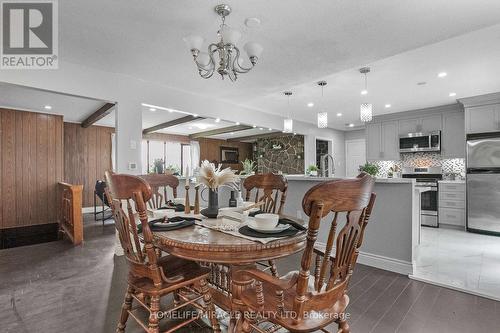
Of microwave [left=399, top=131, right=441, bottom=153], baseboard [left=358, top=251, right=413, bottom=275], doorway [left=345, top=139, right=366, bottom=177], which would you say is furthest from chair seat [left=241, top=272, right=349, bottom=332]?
doorway [left=345, top=139, right=366, bottom=177]

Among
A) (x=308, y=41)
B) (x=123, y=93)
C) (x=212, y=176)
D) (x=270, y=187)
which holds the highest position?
(x=308, y=41)

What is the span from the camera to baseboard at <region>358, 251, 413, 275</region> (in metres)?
2.77

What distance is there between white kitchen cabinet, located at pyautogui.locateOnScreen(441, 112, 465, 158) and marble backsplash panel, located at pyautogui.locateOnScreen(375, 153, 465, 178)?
24 cm

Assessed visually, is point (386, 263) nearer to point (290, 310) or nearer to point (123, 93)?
point (290, 310)

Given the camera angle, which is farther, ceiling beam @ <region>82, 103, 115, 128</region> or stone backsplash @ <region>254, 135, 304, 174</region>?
stone backsplash @ <region>254, 135, 304, 174</region>

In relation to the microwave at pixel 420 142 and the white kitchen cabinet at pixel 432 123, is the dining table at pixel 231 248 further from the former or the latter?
the white kitchen cabinet at pixel 432 123

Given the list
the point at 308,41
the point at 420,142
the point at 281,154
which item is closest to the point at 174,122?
the point at 281,154

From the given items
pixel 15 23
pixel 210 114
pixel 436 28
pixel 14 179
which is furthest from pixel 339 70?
pixel 14 179

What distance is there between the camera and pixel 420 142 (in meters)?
5.77

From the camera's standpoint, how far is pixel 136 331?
70.2 inches

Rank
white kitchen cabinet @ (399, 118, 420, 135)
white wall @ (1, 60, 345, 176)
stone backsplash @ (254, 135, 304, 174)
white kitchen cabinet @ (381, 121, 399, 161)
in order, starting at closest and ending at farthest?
white wall @ (1, 60, 345, 176), white kitchen cabinet @ (399, 118, 420, 135), white kitchen cabinet @ (381, 121, 399, 161), stone backsplash @ (254, 135, 304, 174)

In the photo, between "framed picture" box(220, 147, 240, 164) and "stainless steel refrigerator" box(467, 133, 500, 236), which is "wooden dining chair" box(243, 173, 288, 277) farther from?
"framed picture" box(220, 147, 240, 164)

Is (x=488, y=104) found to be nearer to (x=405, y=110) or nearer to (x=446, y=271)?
(x=405, y=110)

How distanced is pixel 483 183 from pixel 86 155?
9134 mm
